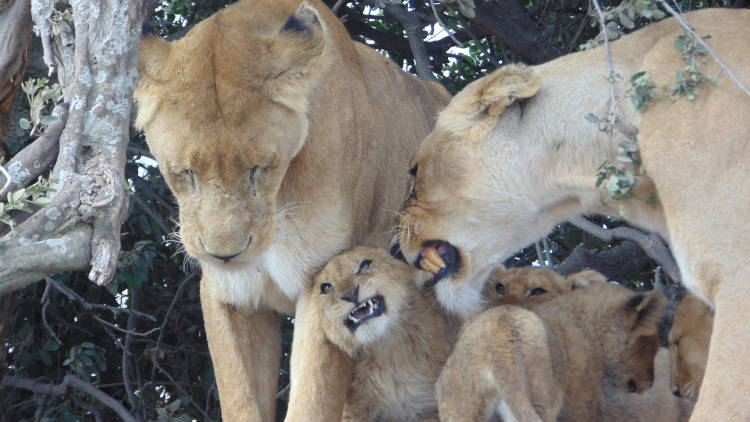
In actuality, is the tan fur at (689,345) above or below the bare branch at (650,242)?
above

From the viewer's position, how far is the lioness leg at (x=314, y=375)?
4117mm

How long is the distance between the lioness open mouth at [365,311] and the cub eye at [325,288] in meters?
0.13

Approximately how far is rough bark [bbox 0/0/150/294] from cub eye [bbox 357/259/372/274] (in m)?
1.00

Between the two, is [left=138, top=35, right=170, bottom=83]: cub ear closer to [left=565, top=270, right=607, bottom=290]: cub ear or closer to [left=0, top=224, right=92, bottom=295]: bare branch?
[left=0, top=224, right=92, bottom=295]: bare branch

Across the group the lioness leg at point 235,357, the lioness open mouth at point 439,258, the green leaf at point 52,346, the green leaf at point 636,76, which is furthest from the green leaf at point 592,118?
the green leaf at point 52,346

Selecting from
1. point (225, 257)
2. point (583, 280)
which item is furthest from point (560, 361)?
point (225, 257)

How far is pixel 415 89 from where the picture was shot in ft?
17.0

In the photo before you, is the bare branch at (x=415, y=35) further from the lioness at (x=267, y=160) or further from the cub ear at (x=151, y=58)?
the cub ear at (x=151, y=58)

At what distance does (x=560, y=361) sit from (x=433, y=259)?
62cm

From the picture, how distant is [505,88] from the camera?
376 centimetres

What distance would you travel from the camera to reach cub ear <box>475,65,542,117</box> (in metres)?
3.73

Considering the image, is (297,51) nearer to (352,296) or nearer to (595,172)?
(352,296)

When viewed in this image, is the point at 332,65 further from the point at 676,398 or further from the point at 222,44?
the point at 676,398

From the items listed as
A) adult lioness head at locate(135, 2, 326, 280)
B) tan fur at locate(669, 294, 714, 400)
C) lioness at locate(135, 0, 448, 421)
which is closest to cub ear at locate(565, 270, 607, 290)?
tan fur at locate(669, 294, 714, 400)
